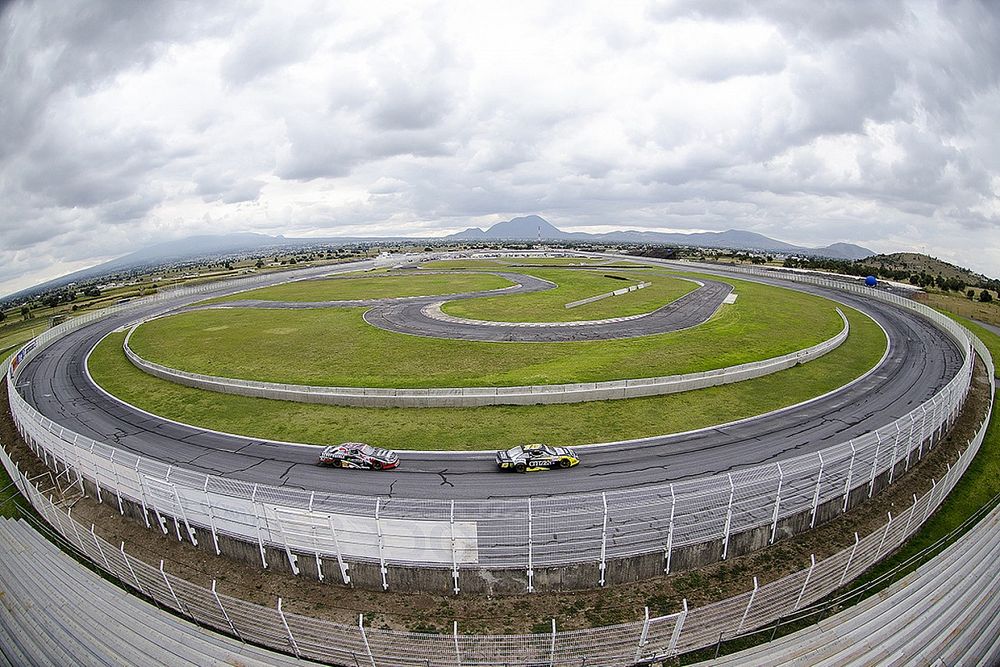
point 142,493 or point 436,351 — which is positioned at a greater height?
point 436,351

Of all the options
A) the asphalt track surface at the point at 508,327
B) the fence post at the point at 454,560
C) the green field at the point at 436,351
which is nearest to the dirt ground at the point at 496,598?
the fence post at the point at 454,560

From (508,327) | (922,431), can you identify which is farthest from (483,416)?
(508,327)

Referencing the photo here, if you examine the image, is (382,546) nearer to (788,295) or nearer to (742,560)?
(742,560)

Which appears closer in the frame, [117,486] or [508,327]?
[117,486]

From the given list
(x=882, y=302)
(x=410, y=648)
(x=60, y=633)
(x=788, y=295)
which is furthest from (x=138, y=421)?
(x=882, y=302)

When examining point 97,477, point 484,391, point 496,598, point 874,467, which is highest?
point 484,391

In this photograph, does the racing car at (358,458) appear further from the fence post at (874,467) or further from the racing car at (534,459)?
the fence post at (874,467)

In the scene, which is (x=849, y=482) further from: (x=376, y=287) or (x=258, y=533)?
(x=376, y=287)
